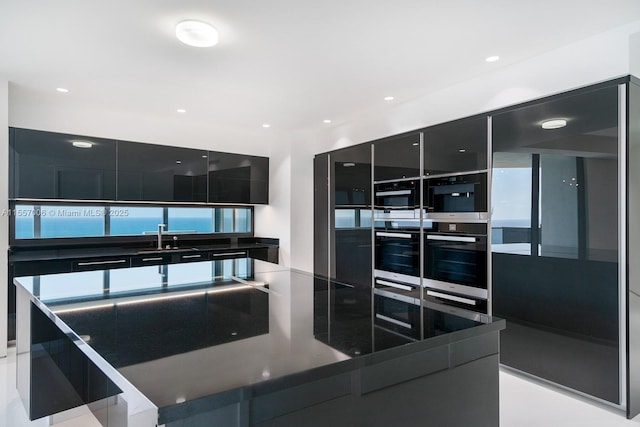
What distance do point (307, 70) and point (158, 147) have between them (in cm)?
250

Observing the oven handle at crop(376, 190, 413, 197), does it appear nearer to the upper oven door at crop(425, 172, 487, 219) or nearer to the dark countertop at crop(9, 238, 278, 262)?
the upper oven door at crop(425, 172, 487, 219)

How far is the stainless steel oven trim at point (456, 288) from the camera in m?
3.27

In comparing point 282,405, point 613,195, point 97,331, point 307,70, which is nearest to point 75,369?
point 97,331

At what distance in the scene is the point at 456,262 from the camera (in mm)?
3453

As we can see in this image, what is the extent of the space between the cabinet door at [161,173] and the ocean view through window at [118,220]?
378mm

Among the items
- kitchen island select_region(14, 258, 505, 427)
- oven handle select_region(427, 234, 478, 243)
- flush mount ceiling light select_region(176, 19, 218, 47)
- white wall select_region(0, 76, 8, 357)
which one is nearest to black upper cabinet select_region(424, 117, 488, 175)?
oven handle select_region(427, 234, 478, 243)

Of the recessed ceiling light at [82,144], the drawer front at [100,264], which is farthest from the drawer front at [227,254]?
the recessed ceiling light at [82,144]

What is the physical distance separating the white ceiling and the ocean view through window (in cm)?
134

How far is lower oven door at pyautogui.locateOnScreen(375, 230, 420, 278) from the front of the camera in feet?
12.6

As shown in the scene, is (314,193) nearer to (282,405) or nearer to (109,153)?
(109,153)

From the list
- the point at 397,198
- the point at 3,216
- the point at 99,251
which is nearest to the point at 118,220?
the point at 99,251

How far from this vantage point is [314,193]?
5.43 metres

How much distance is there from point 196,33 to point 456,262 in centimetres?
275

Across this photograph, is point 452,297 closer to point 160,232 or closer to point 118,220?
point 160,232
